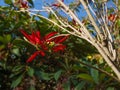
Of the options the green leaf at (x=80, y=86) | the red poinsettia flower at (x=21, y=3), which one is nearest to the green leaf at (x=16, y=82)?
the green leaf at (x=80, y=86)

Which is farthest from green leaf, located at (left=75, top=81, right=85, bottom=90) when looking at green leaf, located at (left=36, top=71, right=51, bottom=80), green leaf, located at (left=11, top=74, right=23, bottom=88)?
green leaf, located at (left=11, top=74, right=23, bottom=88)

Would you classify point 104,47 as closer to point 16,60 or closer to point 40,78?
point 40,78

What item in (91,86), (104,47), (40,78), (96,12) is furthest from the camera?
(40,78)

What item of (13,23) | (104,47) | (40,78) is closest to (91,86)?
(40,78)

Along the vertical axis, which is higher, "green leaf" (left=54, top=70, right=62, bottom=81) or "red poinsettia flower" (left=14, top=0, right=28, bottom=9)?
→ "red poinsettia flower" (left=14, top=0, right=28, bottom=9)

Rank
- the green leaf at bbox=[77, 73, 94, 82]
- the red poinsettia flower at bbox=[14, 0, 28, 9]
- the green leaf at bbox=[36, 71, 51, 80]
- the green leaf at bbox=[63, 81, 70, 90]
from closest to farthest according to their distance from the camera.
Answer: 1. the green leaf at bbox=[77, 73, 94, 82]
2. the green leaf at bbox=[63, 81, 70, 90]
3. the green leaf at bbox=[36, 71, 51, 80]
4. the red poinsettia flower at bbox=[14, 0, 28, 9]

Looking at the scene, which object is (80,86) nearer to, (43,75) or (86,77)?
(86,77)

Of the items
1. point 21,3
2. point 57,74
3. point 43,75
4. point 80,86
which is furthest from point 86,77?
point 21,3

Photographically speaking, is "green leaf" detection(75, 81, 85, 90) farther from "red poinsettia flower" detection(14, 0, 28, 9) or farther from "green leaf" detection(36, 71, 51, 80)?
"red poinsettia flower" detection(14, 0, 28, 9)

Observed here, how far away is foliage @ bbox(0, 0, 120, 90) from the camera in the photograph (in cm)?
304

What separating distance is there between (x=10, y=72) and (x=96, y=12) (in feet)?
4.69

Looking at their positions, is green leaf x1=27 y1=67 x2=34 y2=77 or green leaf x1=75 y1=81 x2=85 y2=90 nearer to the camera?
green leaf x1=75 y1=81 x2=85 y2=90

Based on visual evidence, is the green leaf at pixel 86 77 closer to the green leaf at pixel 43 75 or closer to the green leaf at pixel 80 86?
the green leaf at pixel 80 86

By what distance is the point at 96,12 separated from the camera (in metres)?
2.03
